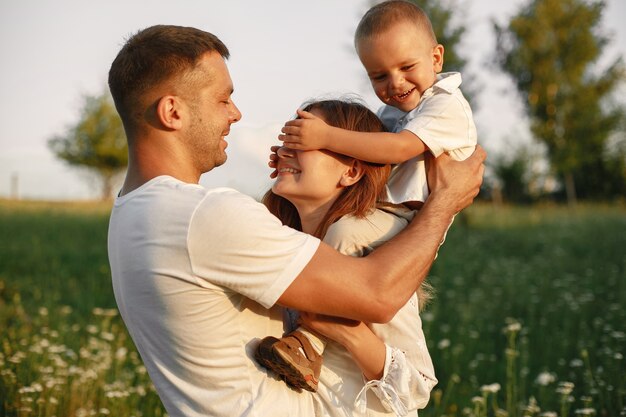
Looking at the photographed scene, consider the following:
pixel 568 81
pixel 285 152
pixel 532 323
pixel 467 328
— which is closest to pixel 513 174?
pixel 568 81

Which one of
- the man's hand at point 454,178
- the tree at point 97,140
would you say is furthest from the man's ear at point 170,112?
the tree at point 97,140

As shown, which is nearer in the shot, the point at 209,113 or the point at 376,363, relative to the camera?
the point at 376,363

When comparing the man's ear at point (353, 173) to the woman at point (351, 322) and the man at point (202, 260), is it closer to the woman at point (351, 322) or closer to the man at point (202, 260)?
the woman at point (351, 322)

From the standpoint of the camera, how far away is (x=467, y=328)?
7.16 meters

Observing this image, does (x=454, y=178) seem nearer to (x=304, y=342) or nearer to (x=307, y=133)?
(x=307, y=133)

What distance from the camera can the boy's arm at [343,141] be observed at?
2.69 m

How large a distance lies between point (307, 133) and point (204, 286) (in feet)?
2.35

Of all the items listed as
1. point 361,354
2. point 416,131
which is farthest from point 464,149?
point 361,354

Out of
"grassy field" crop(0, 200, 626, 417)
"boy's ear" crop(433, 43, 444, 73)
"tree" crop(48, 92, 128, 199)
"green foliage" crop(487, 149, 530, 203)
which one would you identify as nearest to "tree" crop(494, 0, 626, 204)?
"green foliage" crop(487, 149, 530, 203)

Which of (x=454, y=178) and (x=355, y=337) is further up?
(x=454, y=178)

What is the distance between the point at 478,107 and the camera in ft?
94.5

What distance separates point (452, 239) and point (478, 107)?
620 inches

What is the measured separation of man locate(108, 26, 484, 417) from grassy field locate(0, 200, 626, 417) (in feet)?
5.72

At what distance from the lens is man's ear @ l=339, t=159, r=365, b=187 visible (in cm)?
281
